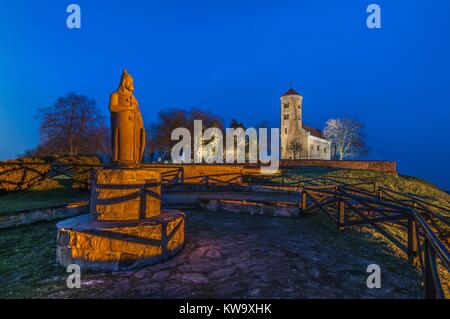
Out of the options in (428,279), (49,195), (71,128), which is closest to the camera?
(428,279)

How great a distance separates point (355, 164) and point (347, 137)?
14593 mm

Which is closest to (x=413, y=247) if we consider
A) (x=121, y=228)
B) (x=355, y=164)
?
(x=121, y=228)

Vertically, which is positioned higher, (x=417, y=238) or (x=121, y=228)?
(x=121, y=228)

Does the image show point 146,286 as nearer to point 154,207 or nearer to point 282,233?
point 154,207

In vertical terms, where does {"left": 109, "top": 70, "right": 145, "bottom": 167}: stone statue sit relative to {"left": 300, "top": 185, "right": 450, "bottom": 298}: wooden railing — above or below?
above

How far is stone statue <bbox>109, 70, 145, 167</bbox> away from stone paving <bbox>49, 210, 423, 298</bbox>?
2305mm

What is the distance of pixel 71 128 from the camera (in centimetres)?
2673

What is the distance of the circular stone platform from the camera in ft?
13.4

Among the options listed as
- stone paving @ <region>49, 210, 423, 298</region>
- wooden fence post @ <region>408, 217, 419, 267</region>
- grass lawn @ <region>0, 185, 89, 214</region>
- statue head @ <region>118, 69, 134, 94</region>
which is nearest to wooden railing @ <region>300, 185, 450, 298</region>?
wooden fence post @ <region>408, 217, 419, 267</region>

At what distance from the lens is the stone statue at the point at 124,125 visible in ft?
17.3

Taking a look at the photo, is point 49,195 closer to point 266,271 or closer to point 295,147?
point 266,271

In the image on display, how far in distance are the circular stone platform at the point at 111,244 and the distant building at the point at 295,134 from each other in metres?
49.7

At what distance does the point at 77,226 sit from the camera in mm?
4285

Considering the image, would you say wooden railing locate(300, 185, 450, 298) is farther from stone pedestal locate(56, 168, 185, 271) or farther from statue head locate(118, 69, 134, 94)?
statue head locate(118, 69, 134, 94)
